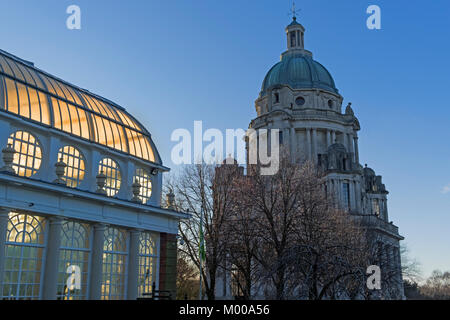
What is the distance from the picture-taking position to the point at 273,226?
102ft

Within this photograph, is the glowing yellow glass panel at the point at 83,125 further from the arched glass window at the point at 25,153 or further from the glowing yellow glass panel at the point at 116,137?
the arched glass window at the point at 25,153

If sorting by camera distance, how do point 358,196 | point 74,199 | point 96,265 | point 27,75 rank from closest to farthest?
1. point 74,199
2. point 96,265
3. point 27,75
4. point 358,196

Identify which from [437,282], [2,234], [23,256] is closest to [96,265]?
[23,256]

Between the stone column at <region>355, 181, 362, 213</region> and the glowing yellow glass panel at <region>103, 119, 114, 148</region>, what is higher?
the stone column at <region>355, 181, 362, 213</region>

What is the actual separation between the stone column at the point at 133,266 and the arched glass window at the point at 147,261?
3.34ft

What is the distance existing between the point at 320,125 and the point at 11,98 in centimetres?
5719

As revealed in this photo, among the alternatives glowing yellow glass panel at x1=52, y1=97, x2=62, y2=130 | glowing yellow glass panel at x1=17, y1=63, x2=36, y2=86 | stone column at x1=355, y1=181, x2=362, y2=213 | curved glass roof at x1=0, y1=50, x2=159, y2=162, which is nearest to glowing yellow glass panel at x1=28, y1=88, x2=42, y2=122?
curved glass roof at x1=0, y1=50, x2=159, y2=162

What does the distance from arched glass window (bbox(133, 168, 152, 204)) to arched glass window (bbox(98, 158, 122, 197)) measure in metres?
1.76

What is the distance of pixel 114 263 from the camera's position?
2784 centimetres

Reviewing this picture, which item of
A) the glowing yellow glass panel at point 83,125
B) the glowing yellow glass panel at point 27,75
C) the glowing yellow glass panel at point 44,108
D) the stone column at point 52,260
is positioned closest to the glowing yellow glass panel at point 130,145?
the glowing yellow glass panel at point 83,125

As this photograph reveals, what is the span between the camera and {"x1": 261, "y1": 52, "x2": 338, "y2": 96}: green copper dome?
78.1m

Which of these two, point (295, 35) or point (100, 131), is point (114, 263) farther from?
point (295, 35)

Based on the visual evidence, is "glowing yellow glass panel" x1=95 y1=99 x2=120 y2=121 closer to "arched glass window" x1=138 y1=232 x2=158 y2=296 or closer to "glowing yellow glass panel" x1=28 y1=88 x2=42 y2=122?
"glowing yellow glass panel" x1=28 y1=88 x2=42 y2=122
